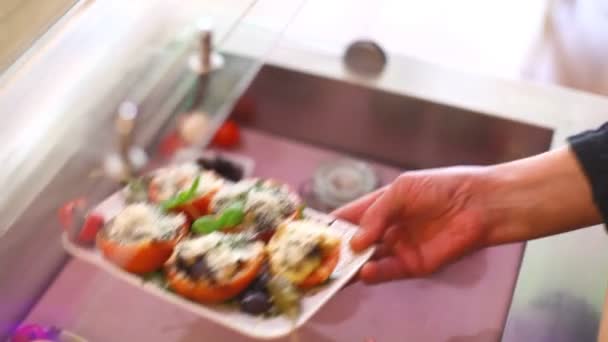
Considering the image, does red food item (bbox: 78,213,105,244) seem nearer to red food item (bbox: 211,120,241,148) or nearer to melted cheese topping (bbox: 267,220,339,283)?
melted cheese topping (bbox: 267,220,339,283)

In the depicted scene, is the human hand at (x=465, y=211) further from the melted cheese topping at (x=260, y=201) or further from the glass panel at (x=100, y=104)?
the glass panel at (x=100, y=104)

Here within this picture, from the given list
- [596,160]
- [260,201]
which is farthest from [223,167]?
[596,160]

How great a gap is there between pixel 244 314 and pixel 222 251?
65mm

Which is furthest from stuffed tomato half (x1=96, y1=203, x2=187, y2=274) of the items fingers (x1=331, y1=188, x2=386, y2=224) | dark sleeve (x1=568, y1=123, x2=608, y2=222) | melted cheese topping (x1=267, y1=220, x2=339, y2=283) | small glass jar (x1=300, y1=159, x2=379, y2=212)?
dark sleeve (x1=568, y1=123, x2=608, y2=222)

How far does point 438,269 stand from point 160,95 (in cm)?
43

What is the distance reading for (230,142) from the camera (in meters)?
1.06

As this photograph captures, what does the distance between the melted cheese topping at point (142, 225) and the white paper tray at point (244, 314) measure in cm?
3

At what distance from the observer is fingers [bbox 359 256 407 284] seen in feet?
2.57

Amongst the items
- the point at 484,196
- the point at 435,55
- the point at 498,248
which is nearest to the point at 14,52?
the point at 484,196

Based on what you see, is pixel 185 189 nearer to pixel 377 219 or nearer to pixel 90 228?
pixel 90 228

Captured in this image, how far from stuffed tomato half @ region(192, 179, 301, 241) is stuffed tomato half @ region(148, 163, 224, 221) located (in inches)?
0.5

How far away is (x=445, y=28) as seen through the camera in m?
1.29

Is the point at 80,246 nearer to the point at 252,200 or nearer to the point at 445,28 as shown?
the point at 252,200

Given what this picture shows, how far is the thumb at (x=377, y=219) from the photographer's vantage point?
0.70m
